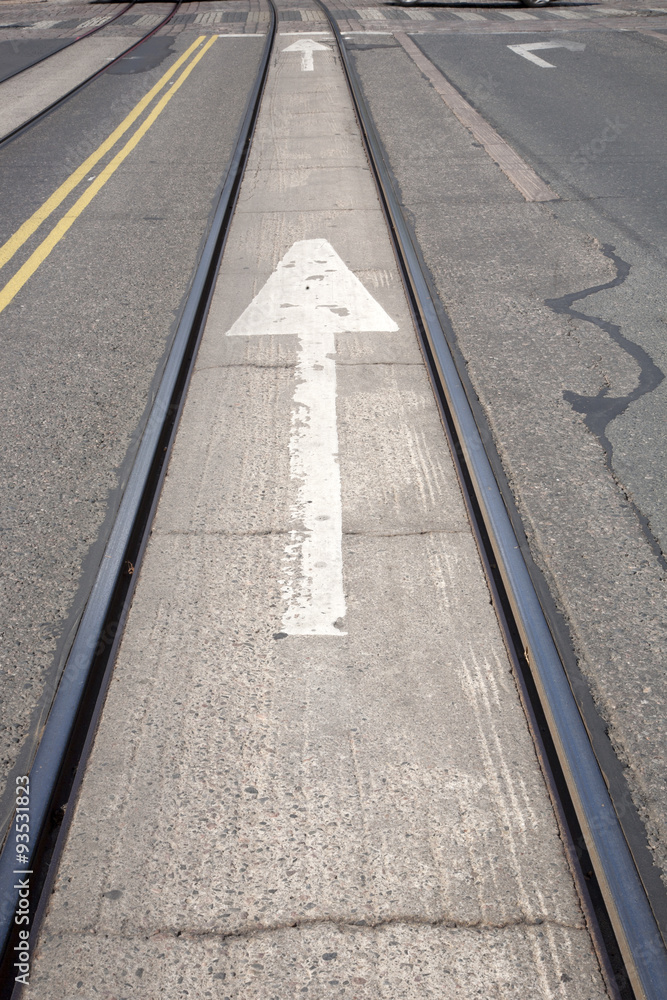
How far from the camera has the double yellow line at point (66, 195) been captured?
570cm

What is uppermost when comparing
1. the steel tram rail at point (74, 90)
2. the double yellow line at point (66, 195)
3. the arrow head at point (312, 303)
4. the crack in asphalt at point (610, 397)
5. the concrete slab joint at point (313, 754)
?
the steel tram rail at point (74, 90)

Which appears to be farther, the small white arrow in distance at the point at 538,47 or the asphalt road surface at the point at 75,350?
the small white arrow in distance at the point at 538,47

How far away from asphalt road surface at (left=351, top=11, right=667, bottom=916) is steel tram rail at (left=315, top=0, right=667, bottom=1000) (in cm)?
11

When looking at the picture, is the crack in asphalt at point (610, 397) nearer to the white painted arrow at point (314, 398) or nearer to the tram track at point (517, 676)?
the tram track at point (517, 676)

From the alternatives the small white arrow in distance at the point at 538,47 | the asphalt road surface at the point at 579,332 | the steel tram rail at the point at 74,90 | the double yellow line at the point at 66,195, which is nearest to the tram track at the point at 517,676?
the asphalt road surface at the point at 579,332

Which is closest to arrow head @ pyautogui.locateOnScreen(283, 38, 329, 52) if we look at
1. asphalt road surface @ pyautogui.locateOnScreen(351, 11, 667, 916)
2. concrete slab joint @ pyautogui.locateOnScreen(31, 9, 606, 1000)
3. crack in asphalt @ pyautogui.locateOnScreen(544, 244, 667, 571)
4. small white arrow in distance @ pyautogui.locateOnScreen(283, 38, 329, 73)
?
small white arrow in distance @ pyautogui.locateOnScreen(283, 38, 329, 73)

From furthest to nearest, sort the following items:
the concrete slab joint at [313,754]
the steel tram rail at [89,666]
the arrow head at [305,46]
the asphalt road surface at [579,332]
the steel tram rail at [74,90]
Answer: the arrow head at [305,46], the steel tram rail at [74,90], the asphalt road surface at [579,332], the steel tram rail at [89,666], the concrete slab joint at [313,754]

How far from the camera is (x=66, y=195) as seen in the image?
23.6 feet

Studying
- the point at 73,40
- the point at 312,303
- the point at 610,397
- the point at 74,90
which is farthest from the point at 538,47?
the point at 610,397

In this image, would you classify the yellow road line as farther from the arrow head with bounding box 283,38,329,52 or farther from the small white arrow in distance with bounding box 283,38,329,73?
the arrow head with bounding box 283,38,329,52

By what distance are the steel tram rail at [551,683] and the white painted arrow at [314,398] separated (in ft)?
1.85

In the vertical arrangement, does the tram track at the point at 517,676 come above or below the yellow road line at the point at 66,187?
below

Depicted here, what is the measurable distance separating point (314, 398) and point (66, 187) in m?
4.76

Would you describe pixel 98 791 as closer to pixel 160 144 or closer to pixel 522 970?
pixel 522 970
